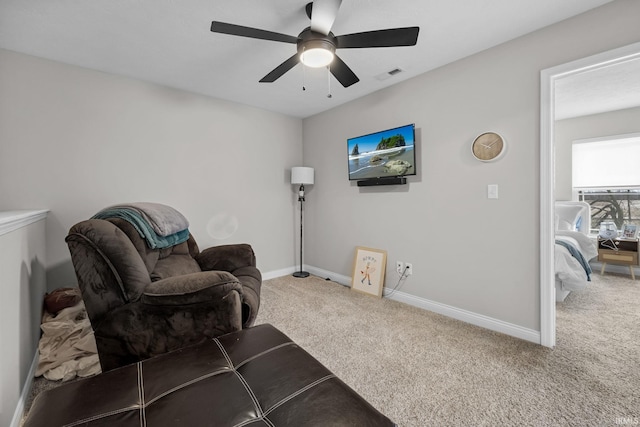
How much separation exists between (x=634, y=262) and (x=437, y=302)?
10.3 ft

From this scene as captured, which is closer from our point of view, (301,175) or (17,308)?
(17,308)

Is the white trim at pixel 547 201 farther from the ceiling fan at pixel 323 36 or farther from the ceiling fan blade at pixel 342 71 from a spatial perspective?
the ceiling fan blade at pixel 342 71

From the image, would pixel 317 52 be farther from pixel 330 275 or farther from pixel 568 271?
pixel 568 271

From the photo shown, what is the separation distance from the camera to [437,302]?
104 inches

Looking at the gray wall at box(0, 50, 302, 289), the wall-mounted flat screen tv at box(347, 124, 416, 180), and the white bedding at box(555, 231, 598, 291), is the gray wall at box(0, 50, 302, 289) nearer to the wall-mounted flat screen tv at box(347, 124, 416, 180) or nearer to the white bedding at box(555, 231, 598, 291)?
the wall-mounted flat screen tv at box(347, 124, 416, 180)

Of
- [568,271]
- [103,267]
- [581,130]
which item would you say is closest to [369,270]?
[568,271]

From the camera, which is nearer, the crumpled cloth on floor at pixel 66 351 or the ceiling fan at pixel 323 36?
the ceiling fan at pixel 323 36

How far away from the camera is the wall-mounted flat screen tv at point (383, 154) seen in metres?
2.75

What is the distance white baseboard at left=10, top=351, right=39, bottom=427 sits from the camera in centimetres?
131

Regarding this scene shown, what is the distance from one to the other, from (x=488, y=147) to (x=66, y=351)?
3.43 m

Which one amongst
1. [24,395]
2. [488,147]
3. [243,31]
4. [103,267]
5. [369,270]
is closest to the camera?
[103,267]

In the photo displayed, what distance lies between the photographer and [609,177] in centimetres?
411

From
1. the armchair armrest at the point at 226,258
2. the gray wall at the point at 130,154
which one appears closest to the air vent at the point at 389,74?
the gray wall at the point at 130,154

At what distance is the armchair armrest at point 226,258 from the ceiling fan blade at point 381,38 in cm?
186
